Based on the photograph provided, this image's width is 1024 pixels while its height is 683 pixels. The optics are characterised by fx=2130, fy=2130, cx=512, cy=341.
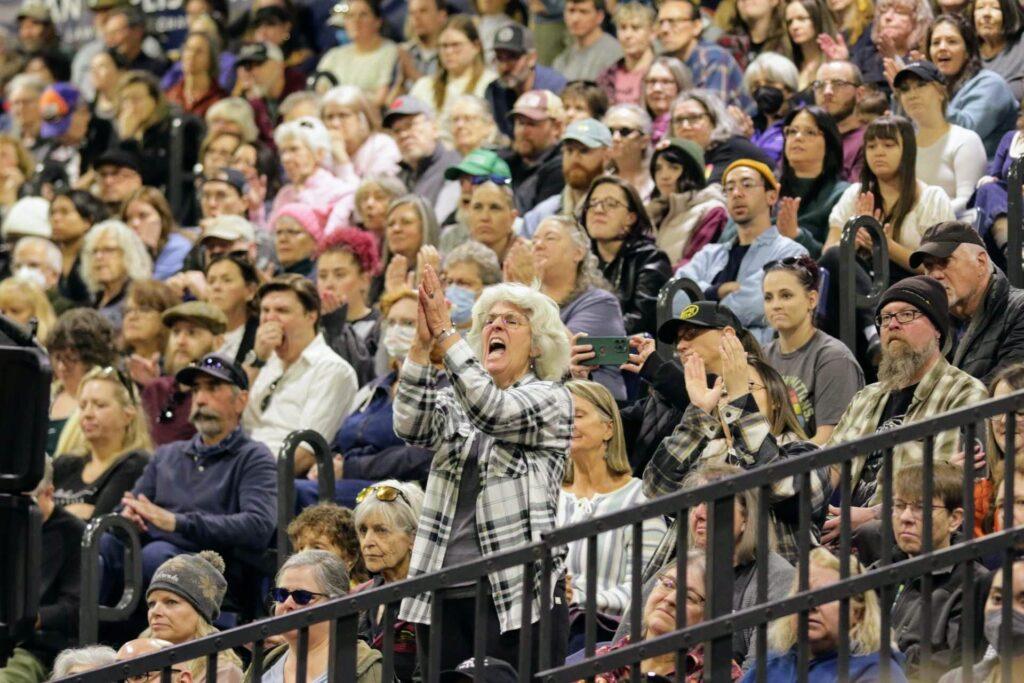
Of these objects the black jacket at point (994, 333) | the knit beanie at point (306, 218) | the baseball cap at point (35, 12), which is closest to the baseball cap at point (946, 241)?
the black jacket at point (994, 333)

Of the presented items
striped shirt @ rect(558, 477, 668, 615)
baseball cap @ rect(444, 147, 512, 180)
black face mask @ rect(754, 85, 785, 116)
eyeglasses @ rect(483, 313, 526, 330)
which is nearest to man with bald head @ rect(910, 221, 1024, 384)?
striped shirt @ rect(558, 477, 668, 615)

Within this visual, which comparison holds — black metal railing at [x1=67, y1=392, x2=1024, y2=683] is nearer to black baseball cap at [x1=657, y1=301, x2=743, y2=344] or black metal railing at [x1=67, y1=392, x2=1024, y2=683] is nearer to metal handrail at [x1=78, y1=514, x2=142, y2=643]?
black baseball cap at [x1=657, y1=301, x2=743, y2=344]

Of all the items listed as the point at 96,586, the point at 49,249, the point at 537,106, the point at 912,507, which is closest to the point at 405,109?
the point at 537,106

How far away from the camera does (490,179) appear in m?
11.1

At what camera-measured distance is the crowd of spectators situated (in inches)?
266

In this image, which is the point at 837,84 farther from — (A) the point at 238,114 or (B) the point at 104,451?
(A) the point at 238,114

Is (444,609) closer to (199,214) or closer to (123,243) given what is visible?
(123,243)

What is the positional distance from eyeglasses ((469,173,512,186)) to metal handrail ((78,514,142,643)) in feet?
9.85

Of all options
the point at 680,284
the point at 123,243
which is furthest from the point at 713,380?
the point at 123,243

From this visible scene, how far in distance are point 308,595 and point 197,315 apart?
13.9 ft

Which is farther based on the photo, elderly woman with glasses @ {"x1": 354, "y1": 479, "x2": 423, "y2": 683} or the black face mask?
the black face mask

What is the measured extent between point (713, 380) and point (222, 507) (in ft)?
8.14

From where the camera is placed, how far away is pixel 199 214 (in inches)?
605

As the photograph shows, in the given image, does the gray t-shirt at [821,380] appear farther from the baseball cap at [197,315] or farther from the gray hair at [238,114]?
the gray hair at [238,114]
